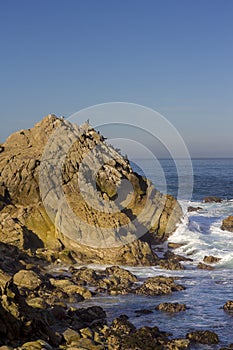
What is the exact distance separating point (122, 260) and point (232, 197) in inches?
2353

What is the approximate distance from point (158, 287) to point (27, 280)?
29.2ft

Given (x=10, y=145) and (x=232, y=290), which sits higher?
(x=10, y=145)

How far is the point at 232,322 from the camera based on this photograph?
74.8 ft

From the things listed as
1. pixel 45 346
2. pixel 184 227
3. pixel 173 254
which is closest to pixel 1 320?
pixel 45 346

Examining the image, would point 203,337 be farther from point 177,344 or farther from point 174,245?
point 174,245

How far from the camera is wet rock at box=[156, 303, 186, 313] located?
24.7m

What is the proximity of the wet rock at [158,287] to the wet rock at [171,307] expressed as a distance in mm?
2817

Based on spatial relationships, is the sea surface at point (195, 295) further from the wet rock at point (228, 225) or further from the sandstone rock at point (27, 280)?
the sandstone rock at point (27, 280)

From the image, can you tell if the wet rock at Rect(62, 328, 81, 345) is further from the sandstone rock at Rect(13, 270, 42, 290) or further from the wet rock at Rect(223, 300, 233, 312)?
the wet rock at Rect(223, 300, 233, 312)

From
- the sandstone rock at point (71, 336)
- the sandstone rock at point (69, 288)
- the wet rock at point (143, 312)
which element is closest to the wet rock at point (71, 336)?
the sandstone rock at point (71, 336)

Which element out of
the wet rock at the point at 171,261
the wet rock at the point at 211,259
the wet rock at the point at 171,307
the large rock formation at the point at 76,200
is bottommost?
the wet rock at the point at 171,307

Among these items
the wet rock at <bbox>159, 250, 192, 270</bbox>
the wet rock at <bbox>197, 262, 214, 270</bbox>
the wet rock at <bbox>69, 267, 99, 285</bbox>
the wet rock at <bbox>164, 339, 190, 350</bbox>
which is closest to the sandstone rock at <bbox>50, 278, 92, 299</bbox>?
the wet rock at <bbox>69, 267, 99, 285</bbox>

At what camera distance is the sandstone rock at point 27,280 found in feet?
87.2

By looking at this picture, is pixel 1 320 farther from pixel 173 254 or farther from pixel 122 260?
pixel 173 254
